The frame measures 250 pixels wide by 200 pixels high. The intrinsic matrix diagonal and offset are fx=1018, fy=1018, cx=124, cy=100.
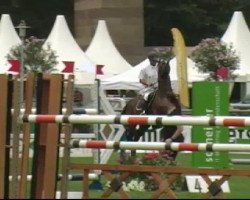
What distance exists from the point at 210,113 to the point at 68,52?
66.0ft

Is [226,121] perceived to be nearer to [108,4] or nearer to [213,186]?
[213,186]

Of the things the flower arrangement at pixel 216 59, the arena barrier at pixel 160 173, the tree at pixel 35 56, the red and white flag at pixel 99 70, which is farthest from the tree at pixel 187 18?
the arena barrier at pixel 160 173

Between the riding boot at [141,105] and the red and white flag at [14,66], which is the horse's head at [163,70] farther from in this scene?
the red and white flag at [14,66]

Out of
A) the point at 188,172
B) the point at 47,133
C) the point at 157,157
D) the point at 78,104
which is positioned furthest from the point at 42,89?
the point at 78,104

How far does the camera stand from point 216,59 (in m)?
34.6

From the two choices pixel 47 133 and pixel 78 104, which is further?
pixel 78 104

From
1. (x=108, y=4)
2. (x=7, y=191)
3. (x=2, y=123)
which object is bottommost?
(x=7, y=191)

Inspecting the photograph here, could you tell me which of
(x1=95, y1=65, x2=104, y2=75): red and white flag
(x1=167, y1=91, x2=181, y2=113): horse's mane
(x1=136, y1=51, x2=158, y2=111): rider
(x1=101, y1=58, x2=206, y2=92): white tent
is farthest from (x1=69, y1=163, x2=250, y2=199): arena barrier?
(x1=95, y1=65, x2=104, y2=75): red and white flag

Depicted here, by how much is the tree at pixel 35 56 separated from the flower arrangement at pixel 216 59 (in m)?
4.93

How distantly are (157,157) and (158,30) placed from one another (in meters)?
44.4

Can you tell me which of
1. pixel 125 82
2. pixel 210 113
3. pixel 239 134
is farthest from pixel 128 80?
pixel 210 113

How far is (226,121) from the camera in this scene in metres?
7.73

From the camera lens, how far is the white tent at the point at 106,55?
114 feet

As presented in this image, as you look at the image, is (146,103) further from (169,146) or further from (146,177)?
(169,146)
